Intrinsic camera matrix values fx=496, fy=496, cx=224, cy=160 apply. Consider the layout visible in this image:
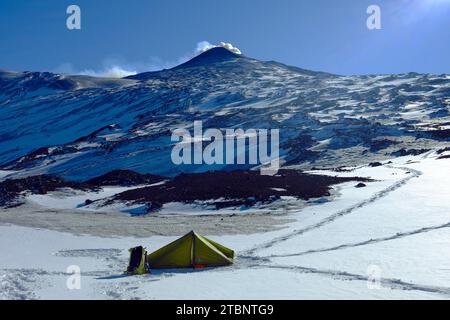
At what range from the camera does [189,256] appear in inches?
750

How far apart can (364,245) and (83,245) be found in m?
13.6

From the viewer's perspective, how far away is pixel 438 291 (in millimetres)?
13875

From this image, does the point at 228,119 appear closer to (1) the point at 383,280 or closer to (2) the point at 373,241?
(2) the point at 373,241

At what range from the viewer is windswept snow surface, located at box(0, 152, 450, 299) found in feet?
48.1

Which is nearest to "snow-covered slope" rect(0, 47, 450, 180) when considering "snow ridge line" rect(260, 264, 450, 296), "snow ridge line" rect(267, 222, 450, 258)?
"snow ridge line" rect(267, 222, 450, 258)

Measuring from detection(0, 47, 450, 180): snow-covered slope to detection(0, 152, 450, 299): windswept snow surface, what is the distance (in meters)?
43.7

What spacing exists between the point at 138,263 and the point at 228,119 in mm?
93171

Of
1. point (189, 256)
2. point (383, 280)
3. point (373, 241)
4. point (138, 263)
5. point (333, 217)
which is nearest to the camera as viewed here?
point (383, 280)

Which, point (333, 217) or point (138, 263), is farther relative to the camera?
point (333, 217)

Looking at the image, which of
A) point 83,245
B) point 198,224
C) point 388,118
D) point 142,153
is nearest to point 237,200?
point 198,224

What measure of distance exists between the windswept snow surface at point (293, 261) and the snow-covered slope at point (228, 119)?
1721 inches

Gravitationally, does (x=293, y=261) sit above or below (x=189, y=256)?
below

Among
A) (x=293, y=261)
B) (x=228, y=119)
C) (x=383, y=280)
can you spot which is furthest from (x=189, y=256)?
(x=228, y=119)
